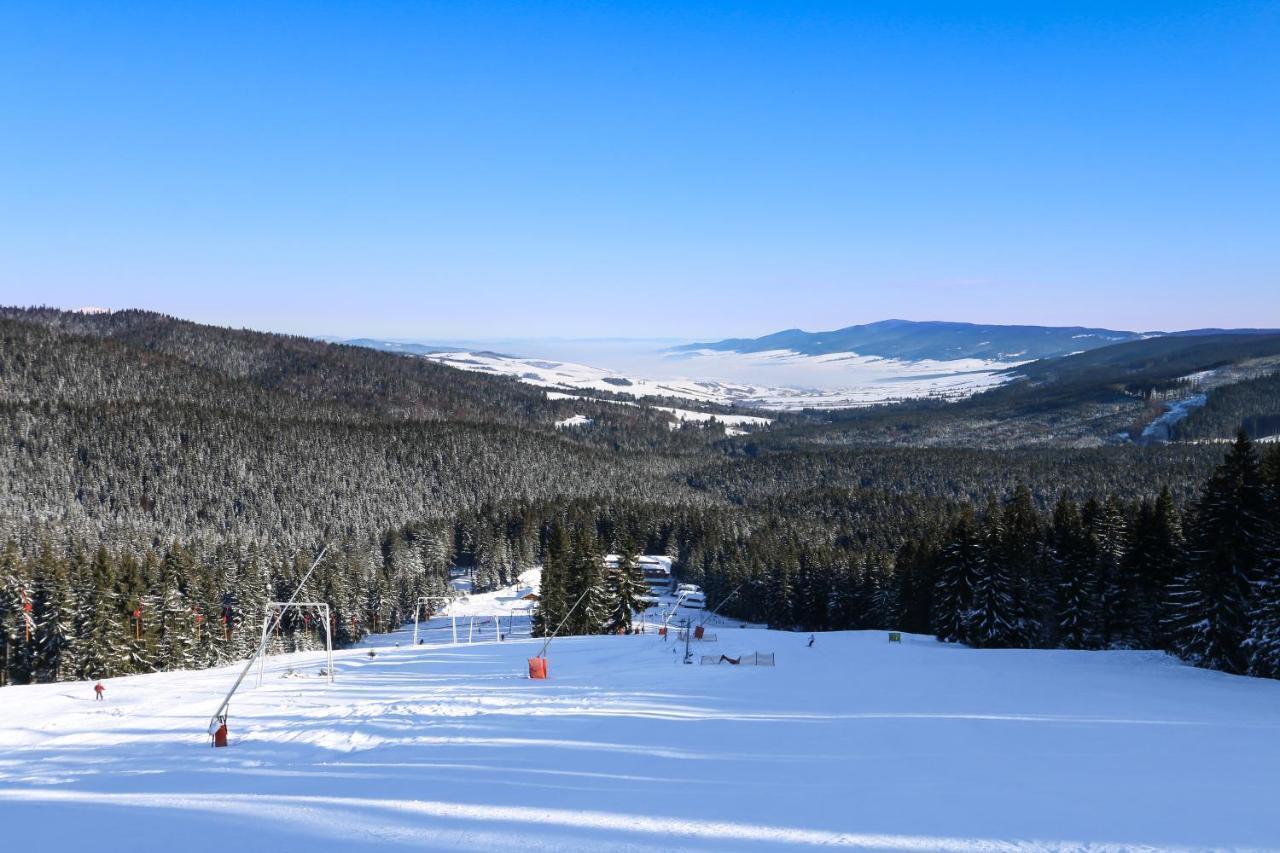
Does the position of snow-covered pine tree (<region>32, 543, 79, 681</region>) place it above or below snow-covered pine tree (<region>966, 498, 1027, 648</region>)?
→ below

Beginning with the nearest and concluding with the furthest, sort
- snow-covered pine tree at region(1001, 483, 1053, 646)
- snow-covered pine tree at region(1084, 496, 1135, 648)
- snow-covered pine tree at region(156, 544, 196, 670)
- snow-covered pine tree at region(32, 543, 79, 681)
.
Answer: snow-covered pine tree at region(1084, 496, 1135, 648) < snow-covered pine tree at region(1001, 483, 1053, 646) < snow-covered pine tree at region(32, 543, 79, 681) < snow-covered pine tree at region(156, 544, 196, 670)

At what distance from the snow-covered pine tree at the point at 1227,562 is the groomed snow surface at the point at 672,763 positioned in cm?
218

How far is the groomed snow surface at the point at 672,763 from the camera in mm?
14242

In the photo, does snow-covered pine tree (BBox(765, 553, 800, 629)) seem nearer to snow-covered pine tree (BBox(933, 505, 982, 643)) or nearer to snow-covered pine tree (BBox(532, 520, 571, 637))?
snow-covered pine tree (BBox(532, 520, 571, 637))

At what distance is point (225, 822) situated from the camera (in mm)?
15312

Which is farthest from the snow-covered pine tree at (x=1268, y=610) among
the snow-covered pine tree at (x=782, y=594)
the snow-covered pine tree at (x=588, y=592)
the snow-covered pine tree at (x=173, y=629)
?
the snow-covered pine tree at (x=173, y=629)

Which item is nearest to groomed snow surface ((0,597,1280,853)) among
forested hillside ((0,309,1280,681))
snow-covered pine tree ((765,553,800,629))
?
forested hillside ((0,309,1280,681))

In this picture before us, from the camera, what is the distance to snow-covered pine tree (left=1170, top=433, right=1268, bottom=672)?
37656mm

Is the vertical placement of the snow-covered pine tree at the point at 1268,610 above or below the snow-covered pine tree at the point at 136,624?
above

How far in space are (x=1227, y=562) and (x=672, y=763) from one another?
1325 inches

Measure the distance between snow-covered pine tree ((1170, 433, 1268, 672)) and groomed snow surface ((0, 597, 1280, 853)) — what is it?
7.14ft

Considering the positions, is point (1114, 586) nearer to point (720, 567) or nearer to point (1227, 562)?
point (1227, 562)

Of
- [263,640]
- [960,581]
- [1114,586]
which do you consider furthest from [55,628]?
[1114,586]

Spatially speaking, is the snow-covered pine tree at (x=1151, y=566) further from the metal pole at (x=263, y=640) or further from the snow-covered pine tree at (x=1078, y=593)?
the metal pole at (x=263, y=640)
